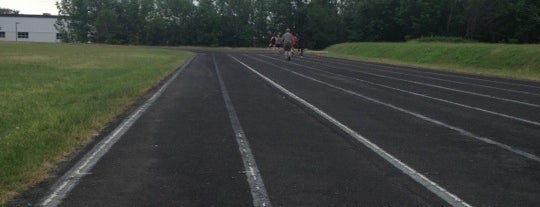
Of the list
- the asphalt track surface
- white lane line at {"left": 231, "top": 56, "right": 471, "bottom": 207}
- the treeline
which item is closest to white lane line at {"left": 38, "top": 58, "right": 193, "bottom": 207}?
the asphalt track surface

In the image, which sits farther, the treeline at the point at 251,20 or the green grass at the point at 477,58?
the treeline at the point at 251,20

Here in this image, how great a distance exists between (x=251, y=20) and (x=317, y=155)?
100412 millimetres

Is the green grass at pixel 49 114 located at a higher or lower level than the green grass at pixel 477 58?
lower

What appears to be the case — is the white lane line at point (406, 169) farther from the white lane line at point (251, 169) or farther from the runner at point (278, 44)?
the runner at point (278, 44)

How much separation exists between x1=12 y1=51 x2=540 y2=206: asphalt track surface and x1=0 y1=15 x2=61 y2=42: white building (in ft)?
395

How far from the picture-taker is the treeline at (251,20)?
82.1m

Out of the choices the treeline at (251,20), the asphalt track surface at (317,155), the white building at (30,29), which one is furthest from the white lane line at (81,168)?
the white building at (30,29)

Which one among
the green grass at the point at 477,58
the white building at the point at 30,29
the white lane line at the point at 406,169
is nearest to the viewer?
the white lane line at the point at 406,169

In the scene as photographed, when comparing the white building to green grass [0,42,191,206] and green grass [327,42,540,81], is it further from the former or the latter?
green grass [0,42,191,206]

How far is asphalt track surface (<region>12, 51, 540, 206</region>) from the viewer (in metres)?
5.91

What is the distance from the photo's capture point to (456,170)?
7.10 metres

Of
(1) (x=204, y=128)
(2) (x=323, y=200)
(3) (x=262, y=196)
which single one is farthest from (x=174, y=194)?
(1) (x=204, y=128)

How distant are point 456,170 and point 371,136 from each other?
2.39 metres

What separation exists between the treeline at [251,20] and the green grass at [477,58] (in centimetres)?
3355
